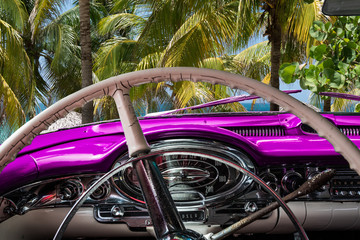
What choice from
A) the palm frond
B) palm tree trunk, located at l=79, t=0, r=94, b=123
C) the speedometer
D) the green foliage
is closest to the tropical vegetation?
the green foliage

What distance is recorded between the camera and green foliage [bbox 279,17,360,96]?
9.05 ft

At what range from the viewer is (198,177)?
165 centimetres

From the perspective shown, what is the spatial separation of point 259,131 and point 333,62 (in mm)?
1262

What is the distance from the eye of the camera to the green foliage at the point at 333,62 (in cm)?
276

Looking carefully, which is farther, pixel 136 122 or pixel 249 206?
pixel 249 206

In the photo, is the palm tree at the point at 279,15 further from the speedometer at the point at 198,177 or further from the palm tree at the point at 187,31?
the speedometer at the point at 198,177

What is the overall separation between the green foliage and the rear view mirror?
66.3 inches

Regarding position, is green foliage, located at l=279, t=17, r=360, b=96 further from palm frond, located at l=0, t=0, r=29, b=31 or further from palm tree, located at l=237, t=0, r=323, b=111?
palm frond, located at l=0, t=0, r=29, b=31

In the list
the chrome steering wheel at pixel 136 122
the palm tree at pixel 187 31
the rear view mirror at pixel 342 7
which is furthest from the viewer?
the palm tree at pixel 187 31

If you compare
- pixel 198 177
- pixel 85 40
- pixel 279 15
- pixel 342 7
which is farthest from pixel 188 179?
pixel 85 40

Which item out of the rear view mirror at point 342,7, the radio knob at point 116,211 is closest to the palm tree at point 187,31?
the radio knob at point 116,211

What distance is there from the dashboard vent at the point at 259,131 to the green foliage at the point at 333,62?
3.28 feet

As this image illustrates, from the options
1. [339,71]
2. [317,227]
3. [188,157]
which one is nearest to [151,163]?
[188,157]

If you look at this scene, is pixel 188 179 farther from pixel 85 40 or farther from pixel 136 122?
pixel 85 40
